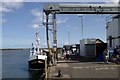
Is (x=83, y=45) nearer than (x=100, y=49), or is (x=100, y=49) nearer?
(x=100, y=49)

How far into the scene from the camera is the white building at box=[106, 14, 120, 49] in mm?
41562

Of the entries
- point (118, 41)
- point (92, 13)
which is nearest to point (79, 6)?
point (92, 13)

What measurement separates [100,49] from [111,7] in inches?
764

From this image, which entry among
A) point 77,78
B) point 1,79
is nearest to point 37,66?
point 1,79

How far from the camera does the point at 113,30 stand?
44250mm

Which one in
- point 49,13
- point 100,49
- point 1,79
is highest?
point 49,13

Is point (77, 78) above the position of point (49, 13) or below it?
below

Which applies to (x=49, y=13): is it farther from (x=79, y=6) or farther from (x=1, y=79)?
(x=1, y=79)

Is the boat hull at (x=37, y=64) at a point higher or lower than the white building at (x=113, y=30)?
lower

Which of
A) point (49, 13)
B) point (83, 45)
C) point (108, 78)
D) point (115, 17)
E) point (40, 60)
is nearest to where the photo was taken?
point (108, 78)

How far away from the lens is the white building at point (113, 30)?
1636 inches

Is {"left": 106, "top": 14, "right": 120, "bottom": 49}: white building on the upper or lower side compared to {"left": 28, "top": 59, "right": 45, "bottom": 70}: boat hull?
upper

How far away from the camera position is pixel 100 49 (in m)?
55.1

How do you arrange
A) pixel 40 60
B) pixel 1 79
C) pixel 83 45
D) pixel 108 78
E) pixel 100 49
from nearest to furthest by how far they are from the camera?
pixel 108 78
pixel 1 79
pixel 40 60
pixel 100 49
pixel 83 45
